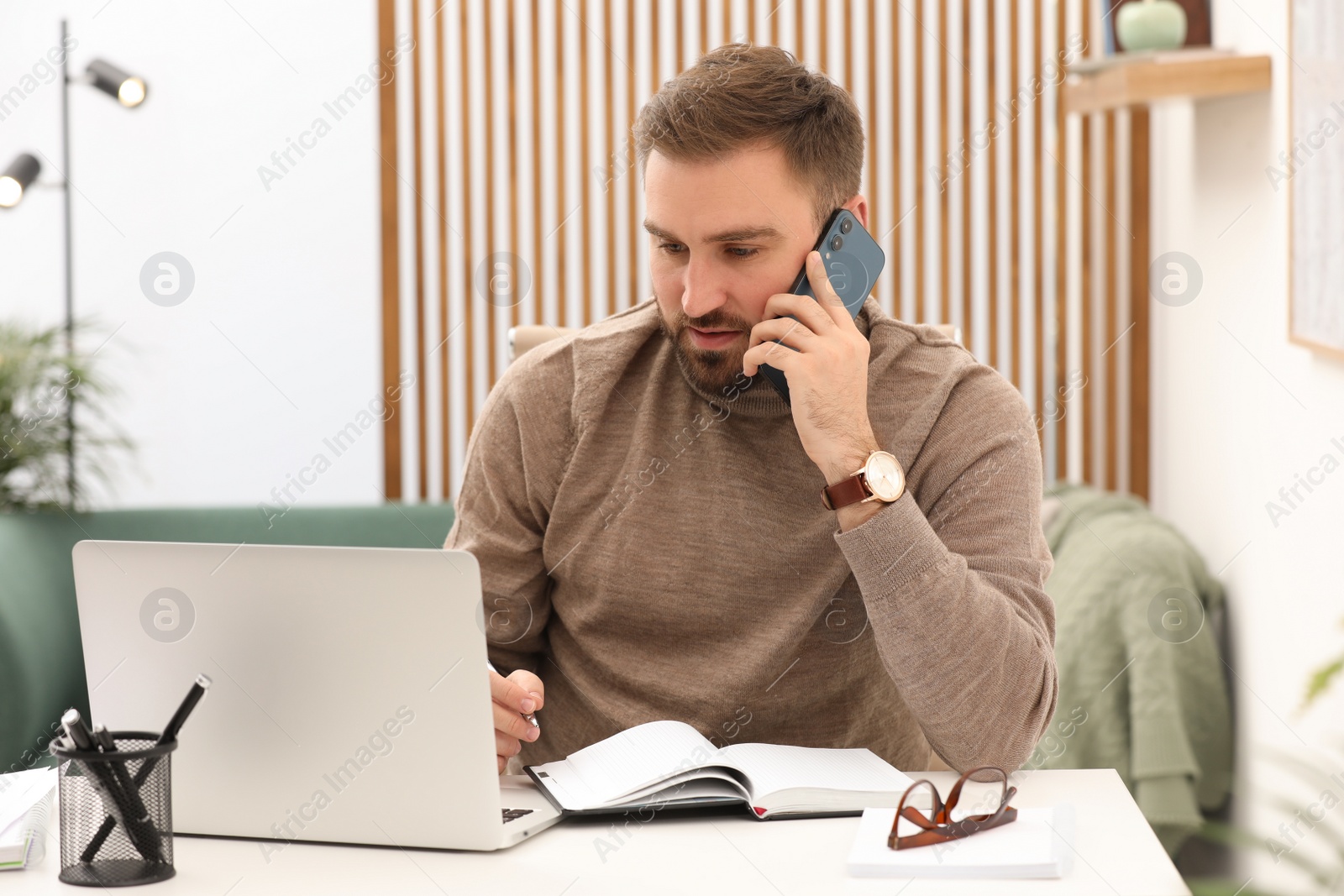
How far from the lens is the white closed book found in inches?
37.8

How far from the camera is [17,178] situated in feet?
9.09

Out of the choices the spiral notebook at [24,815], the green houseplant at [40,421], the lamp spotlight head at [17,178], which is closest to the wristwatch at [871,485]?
the spiral notebook at [24,815]

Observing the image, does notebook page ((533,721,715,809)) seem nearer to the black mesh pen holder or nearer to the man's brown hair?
the black mesh pen holder

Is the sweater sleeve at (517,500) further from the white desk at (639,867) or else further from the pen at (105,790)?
the pen at (105,790)

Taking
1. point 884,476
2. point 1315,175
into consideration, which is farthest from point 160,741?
point 1315,175

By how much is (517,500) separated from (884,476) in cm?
49

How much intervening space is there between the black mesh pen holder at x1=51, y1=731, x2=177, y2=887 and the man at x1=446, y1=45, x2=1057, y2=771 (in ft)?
1.30

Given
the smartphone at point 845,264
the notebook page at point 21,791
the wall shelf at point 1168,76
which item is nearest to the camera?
the notebook page at point 21,791

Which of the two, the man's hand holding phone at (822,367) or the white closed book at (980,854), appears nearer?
the white closed book at (980,854)

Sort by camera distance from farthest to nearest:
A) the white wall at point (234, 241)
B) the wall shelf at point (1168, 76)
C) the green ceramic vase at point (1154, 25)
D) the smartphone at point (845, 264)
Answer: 1. the white wall at point (234, 241)
2. the green ceramic vase at point (1154, 25)
3. the wall shelf at point (1168, 76)
4. the smartphone at point (845, 264)

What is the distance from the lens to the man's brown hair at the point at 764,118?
4.66 feet

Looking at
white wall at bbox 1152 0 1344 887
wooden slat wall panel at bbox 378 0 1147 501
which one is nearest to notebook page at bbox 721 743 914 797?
white wall at bbox 1152 0 1344 887

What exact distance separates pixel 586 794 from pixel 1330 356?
1392mm

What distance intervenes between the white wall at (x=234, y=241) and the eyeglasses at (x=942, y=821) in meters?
2.49
